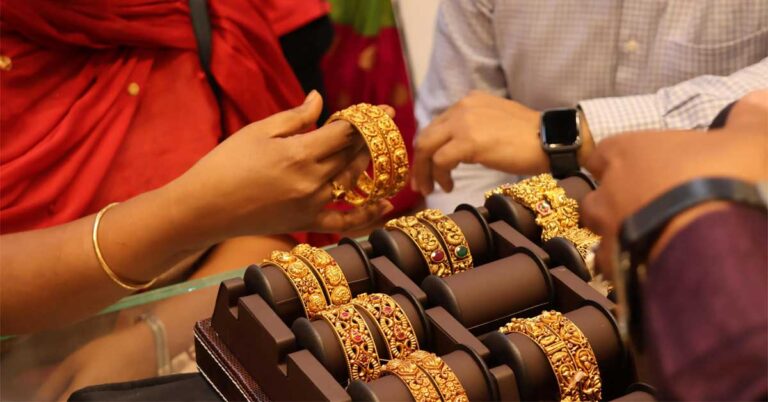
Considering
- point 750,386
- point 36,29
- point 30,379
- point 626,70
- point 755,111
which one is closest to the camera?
point 750,386

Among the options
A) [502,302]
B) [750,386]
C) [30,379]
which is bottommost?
[30,379]

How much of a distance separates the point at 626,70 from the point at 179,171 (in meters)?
0.59

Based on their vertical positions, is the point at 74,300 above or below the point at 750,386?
below

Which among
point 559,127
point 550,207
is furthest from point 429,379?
point 559,127

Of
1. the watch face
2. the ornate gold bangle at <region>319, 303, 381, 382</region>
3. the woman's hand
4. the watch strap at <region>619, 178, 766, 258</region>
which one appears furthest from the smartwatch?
the watch strap at <region>619, 178, 766, 258</region>

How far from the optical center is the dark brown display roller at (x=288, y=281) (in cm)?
63

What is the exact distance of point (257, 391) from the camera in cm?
61

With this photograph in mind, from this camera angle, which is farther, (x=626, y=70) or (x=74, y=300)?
(x=626, y=70)

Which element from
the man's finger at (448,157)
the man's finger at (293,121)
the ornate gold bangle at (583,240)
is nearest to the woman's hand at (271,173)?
the man's finger at (293,121)

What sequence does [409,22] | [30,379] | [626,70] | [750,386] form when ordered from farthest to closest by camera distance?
1. [409,22]
2. [626,70]
3. [30,379]
4. [750,386]

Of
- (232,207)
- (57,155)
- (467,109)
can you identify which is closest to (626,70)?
(467,109)

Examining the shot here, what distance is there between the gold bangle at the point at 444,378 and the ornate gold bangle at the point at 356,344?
39 mm

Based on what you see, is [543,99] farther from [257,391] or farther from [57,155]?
[257,391]

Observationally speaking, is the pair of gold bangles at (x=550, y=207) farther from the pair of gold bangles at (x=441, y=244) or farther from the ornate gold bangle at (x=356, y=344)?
the ornate gold bangle at (x=356, y=344)
